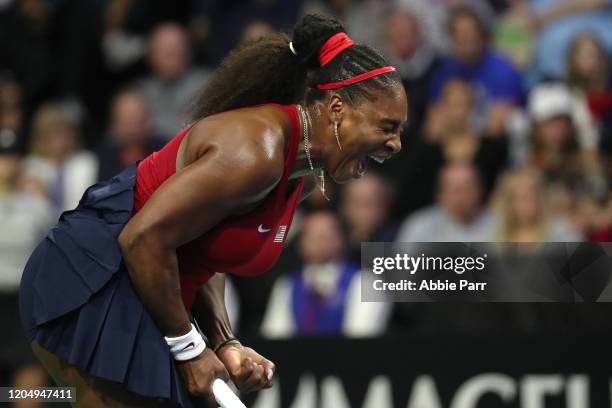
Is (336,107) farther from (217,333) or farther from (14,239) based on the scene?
(14,239)

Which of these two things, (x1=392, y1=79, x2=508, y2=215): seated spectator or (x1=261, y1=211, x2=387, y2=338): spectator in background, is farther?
(x1=392, y1=79, x2=508, y2=215): seated spectator

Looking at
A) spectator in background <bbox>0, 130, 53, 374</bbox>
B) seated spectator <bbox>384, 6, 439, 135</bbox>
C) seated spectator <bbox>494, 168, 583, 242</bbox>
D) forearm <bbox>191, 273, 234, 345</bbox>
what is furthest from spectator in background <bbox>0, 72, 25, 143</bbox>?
forearm <bbox>191, 273, 234, 345</bbox>

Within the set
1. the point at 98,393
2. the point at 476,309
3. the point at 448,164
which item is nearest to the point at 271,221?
the point at 98,393

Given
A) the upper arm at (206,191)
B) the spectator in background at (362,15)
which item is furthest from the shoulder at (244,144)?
the spectator in background at (362,15)

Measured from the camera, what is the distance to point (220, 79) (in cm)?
294

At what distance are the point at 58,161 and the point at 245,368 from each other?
3.72 metres

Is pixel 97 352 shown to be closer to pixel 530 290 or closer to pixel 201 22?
pixel 530 290

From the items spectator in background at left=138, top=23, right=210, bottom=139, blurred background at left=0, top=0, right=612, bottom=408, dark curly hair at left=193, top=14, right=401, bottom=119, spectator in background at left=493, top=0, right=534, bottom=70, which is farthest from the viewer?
spectator in background at left=493, top=0, right=534, bottom=70

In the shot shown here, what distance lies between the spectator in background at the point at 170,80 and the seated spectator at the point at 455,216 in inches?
71.2

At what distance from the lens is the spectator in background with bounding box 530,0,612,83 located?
664 cm

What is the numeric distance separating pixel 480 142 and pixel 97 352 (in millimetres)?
3638

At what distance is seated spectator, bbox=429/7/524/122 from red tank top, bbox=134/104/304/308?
12.4 ft

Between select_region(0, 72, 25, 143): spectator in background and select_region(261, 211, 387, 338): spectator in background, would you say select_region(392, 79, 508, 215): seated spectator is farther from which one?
select_region(0, 72, 25, 143): spectator in background

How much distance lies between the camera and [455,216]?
5484 mm
